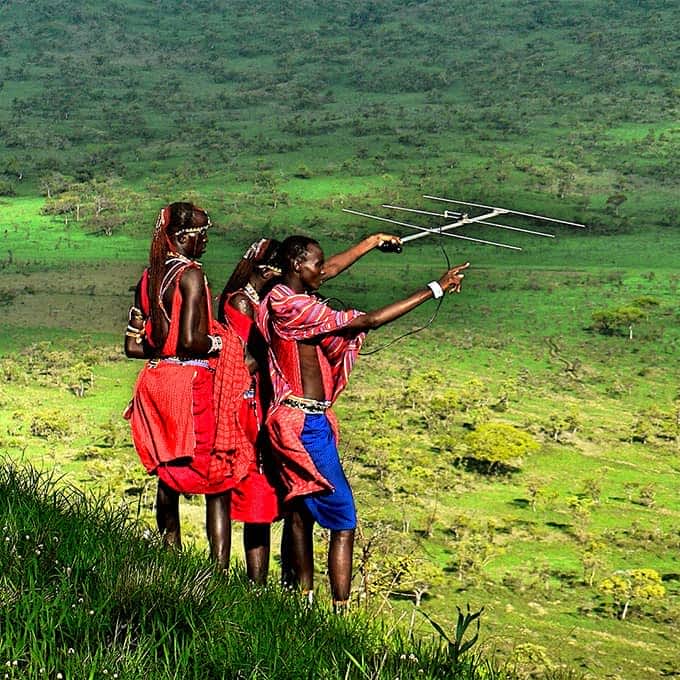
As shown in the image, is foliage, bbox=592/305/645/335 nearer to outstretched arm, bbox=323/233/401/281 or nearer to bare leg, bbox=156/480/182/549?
outstretched arm, bbox=323/233/401/281

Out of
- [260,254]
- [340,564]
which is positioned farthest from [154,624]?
[260,254]

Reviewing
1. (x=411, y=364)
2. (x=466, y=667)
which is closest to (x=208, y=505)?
(x=466, y=667)

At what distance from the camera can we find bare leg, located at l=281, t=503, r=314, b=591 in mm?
3975

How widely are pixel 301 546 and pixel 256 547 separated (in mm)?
264

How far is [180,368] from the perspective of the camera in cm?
396

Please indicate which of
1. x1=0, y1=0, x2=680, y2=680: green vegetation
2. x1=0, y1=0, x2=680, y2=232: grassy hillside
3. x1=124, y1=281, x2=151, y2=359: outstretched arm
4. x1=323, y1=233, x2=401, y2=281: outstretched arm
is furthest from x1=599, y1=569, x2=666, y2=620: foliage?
x1=0, y1=0, x2=680, y2=232: grassy hillside

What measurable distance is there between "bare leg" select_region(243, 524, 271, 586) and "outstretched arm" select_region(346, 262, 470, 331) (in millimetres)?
845

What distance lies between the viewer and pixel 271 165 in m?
→ 53.0

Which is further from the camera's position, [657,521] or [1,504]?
[657,521]

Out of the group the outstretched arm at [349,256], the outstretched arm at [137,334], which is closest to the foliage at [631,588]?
the outstretched arm at [349,256]

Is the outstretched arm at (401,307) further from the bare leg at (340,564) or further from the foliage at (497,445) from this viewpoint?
the foliage at (497,445)

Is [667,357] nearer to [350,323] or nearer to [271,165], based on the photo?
[350,323]

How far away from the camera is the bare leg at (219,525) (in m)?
4.03

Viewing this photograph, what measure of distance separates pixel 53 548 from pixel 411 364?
2362 cm
